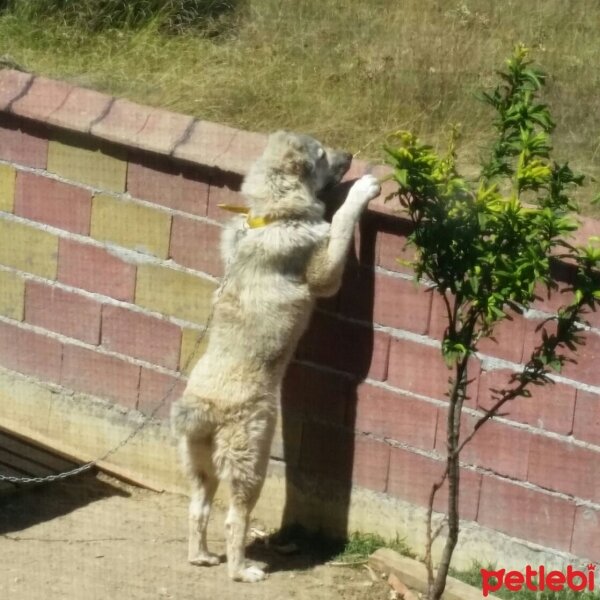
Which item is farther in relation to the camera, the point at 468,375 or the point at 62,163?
the point at 62,163

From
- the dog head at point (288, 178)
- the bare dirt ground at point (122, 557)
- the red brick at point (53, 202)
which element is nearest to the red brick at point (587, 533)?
the bare dirt ground at point (122, 557)

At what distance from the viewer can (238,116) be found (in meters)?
7.20

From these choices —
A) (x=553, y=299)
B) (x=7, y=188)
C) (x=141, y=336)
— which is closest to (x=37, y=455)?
(x=141, y=336)

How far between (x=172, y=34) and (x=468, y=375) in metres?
3.98

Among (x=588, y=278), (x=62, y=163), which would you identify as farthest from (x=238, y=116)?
(x=588, y=278)

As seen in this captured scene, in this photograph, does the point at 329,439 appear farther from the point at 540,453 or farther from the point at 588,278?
the point at 588,278

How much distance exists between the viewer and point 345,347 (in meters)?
5.68

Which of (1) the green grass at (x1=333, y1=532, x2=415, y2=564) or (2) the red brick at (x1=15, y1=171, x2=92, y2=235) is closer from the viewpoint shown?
(1) the green grass at (x1=333, y1=532, x2=415, y2=564)

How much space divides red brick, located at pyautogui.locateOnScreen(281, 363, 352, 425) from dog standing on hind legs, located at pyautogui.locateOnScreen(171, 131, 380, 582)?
244 mm

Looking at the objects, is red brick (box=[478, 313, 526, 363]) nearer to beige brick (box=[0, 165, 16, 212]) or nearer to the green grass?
the green grass

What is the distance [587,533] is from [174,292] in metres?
2.27

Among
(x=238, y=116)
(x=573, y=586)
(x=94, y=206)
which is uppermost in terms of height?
(x=238, y=116)

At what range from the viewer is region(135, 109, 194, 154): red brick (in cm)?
590

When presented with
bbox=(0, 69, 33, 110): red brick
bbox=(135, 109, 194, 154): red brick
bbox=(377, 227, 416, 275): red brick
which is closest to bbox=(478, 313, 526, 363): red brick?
bbox=(377, 227, 416, 275): red brick
